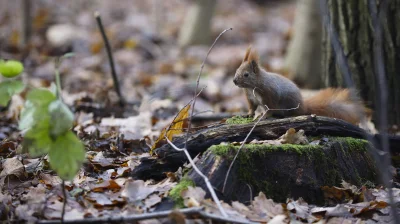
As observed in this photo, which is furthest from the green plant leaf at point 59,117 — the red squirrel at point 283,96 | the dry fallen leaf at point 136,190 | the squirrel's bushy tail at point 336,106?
the squirrel's bushy tail at point 336,106

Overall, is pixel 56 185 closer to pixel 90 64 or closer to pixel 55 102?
pixel 55 102

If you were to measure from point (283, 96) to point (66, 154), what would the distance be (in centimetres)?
217

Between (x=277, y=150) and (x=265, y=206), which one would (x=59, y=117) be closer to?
(x=265, y=206)

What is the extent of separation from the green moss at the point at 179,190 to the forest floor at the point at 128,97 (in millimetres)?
50

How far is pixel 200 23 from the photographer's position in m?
10.9

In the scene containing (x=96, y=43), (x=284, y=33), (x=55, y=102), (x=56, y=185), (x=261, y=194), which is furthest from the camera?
(x=284, y=33)

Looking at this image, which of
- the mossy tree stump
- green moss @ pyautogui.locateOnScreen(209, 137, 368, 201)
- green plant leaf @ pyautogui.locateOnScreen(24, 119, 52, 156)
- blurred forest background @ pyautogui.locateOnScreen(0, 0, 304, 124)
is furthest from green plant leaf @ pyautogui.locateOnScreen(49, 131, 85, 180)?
blurred forest background @ pyautogui.locateOnScreen(0, 0, 304, 124)

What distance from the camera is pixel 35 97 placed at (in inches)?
93.0

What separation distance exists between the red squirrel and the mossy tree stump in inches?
24.7

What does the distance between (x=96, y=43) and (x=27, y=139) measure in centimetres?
769

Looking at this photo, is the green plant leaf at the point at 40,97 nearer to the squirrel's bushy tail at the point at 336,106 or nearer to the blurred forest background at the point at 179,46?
the squirrel's bushy tail at the point at 336,106

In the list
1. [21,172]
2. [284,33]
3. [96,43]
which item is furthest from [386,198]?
[284,33]

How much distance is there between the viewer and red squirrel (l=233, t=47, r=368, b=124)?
13.4ft

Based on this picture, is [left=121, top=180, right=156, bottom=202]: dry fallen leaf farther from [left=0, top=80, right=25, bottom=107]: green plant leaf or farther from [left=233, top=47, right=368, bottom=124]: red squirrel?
[left=233, top=47, right=368, bottom=124]: red squirrel
